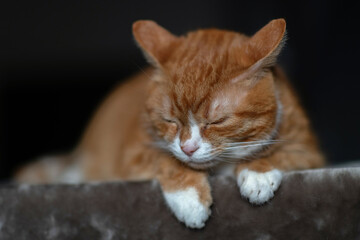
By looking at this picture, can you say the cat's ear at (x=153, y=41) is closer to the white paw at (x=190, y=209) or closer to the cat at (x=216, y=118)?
the cat at (x=216, y=118)

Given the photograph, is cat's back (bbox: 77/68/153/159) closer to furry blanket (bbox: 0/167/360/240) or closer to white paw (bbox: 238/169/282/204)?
furry blanket (bbox: 0/167/360/240)

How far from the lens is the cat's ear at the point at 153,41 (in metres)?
1.47

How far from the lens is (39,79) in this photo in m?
3.96

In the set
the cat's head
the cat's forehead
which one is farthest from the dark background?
the cat's head

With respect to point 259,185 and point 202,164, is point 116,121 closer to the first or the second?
point 202,164

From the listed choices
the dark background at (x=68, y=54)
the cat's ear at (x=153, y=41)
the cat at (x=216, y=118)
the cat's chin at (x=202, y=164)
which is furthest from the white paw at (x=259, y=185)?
the dark background at (x=68, y=54)

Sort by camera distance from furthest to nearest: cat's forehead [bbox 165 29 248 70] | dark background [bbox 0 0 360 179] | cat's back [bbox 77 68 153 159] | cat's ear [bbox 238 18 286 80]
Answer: dark background [bbox 0 0 360 179], cat's back [bbox 77 68 153 159], cat's forehead [bbox 165 29 248 70], cat's ear [bbox 238 18 286 80]

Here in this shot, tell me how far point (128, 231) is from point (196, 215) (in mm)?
225

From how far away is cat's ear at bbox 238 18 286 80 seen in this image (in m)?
1.25

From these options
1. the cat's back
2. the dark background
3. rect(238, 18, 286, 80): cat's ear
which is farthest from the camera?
the dark background

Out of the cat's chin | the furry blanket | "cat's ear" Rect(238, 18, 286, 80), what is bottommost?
the furry blanket

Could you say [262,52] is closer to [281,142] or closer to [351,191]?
[281,142]

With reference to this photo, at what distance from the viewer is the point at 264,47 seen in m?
1.29

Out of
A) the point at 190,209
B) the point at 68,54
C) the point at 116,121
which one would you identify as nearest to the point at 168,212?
the point at 190,209
